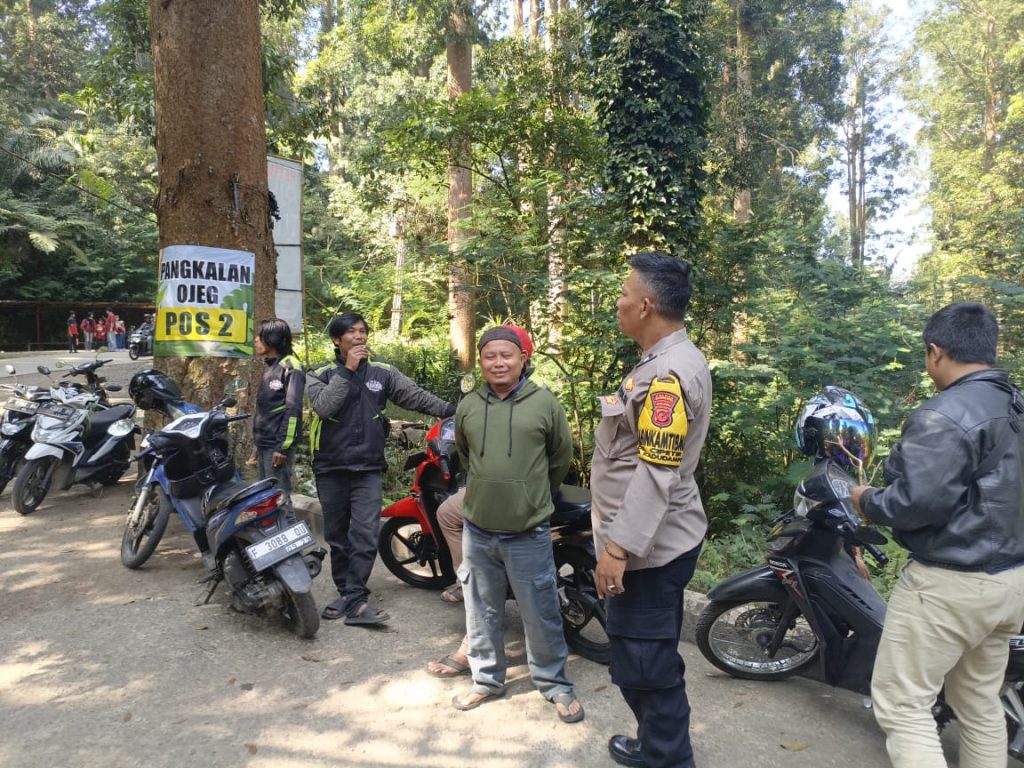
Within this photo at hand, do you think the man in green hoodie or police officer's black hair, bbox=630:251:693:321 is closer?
police officer's black hair, bbox=630:251:693:321

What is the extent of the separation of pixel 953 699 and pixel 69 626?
4269 millimetres

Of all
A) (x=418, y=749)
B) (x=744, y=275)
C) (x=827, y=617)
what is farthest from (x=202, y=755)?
(x=744, y=275)

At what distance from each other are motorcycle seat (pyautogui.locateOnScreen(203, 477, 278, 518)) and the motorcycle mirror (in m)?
3.00

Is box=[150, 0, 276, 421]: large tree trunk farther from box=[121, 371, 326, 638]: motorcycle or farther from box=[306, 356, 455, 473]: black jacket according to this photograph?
box=[306, 356, 455, 473]: black jacket

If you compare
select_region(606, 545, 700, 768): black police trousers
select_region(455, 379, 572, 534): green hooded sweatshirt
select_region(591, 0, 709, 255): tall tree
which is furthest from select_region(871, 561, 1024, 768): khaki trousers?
select_region(591, 0, 709, 255): tall tree

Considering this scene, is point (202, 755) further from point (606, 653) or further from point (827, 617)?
point (827, 617)

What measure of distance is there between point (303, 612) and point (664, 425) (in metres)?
2.42

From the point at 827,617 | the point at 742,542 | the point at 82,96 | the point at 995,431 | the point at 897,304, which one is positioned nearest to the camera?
the point at 995,431

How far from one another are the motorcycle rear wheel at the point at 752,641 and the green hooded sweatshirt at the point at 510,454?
3.63ft

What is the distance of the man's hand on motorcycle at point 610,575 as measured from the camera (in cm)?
219

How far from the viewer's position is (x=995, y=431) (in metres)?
2.08

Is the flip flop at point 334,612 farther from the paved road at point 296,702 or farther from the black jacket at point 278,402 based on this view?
the black jacket at point 278,402

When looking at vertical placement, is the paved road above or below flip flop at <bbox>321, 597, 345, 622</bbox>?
below

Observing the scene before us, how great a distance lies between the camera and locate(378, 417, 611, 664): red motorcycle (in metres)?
3.37
